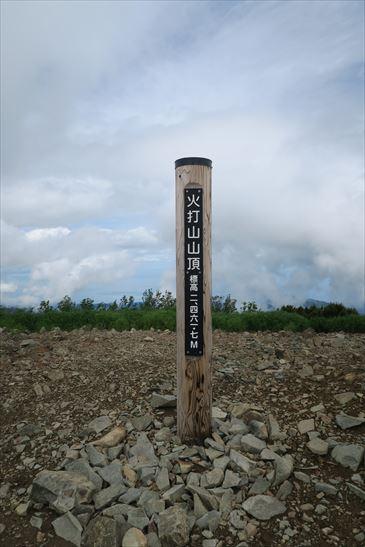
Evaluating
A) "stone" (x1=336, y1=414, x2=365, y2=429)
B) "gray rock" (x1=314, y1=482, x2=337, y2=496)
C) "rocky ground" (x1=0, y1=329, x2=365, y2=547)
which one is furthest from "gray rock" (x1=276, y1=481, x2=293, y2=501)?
"stone" (x1=336, y1=414, x2=365, y2=429)

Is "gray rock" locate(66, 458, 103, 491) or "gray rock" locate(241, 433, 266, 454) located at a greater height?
"gray rock" locate(241, 433, 266, 454)

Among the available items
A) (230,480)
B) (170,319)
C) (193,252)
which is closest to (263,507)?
(230,480)

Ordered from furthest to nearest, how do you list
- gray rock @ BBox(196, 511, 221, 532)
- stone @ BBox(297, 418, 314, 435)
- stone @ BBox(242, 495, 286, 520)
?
stone @ BBox(297, 418, 314, 435) < stone @ BBox(242, 495, 286, 520) < gray rock @ BBox(196, 511, 221, 532)

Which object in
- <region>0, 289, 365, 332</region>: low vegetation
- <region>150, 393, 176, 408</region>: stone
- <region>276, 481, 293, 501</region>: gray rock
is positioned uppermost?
<region>0, 289, 365, 332</region>: low vegetation

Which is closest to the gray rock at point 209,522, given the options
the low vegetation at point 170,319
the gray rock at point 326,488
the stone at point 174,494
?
the stone at point 174,494

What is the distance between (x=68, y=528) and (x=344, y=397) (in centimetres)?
362

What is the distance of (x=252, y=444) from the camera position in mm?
5281

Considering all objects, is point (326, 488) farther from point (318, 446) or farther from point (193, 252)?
point (193, 252)

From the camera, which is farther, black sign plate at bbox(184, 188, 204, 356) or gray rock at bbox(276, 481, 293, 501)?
black sign plate at bbox(184, 188, 204, 356)

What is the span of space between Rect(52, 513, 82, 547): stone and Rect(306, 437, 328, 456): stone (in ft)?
8.31

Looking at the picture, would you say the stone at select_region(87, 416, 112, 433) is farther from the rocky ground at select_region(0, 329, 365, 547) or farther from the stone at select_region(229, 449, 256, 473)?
the stone at select_region(229, 449, 256, 473)

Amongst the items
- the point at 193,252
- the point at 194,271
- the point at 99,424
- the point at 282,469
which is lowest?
the point at 282,469

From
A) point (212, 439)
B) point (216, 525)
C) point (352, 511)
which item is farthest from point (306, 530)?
point (212, 439)

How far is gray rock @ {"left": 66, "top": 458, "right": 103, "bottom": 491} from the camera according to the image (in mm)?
4914
